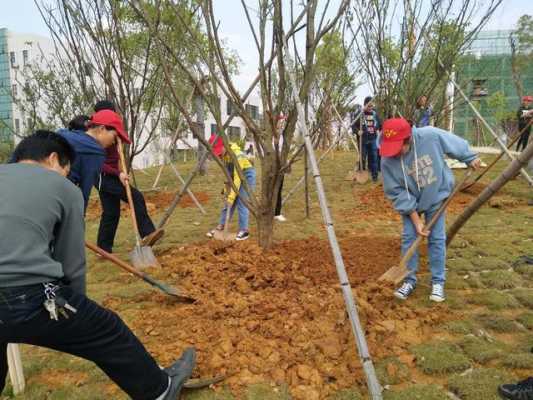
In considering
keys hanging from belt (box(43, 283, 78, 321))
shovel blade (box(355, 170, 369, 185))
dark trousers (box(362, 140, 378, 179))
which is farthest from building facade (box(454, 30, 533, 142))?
keys hanging from belt (box(43, 283, 78, 321))

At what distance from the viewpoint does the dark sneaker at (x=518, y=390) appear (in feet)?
6.90

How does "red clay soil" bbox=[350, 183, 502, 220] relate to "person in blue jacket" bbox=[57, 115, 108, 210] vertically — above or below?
below

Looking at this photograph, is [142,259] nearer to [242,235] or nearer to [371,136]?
[242,235]

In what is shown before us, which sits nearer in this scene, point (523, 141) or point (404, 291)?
point (404, 291)

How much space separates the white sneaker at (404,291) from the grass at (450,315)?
6 cm

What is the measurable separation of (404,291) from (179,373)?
1938 mm

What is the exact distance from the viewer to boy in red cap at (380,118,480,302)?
3240 mm

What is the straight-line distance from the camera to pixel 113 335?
191 cm

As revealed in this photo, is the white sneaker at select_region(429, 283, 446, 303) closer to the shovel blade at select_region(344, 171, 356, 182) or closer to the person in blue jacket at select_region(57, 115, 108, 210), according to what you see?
the person in blue jacket at select_region(57, 115, 108, 210)

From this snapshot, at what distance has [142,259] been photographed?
13.8 ft

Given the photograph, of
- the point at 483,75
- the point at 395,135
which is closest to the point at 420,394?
the point at 395,135

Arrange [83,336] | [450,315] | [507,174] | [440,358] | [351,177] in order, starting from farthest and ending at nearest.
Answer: [351,177], [450,315], [440,358], [507,174], [83,336]

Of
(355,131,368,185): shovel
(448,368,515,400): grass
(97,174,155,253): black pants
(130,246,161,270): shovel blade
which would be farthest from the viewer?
(355,131,368,185): shovel

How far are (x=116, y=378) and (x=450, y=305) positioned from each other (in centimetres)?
247
